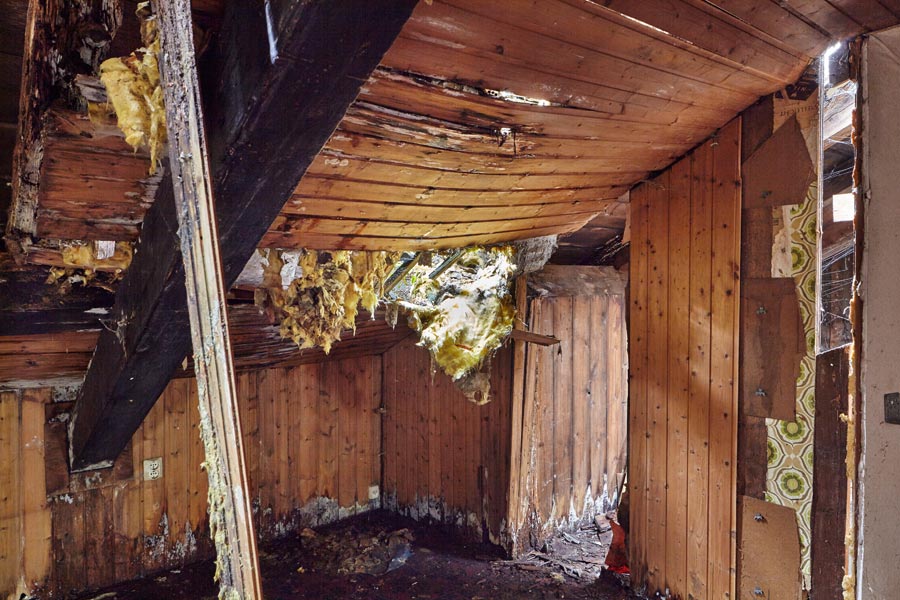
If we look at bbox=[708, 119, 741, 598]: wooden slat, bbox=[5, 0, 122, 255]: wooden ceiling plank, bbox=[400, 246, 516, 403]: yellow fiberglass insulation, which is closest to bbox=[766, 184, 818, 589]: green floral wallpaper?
bbox=[708, 119, 741, 598]: wooden slat

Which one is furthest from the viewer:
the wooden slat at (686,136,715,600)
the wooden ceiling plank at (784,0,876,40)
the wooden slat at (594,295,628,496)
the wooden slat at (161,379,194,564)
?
the wooden slat at (594,295,628,496)

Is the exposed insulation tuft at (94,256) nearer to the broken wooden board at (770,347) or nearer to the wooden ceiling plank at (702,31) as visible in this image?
the wooden ceiling plank at (702,31)

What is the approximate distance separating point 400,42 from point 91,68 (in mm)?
819

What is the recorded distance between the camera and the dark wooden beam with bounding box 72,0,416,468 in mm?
1191

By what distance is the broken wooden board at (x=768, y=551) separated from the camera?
105 inches

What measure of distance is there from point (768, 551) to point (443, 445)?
2411 millimetres

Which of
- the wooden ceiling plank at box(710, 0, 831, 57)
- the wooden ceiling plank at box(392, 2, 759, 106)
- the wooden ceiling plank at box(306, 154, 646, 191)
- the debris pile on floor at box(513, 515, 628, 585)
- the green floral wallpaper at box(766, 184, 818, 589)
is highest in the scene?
the wooden ceiling plank at box(710, 0, 831, 57)

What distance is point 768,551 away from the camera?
8.97ft

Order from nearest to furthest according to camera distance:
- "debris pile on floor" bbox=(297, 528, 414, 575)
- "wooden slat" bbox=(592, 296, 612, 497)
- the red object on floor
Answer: the red object on floor
"debris pile on floor" bbox=(297, 528, 414, 575)
"wooden slat" bbox=(592, 296, 612, 497)

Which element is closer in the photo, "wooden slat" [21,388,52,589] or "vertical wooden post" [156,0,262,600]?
"vertical wooden post" [156,0,262,600]

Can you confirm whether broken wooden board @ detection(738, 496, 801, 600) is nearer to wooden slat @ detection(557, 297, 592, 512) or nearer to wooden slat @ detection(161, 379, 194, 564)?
wooden slat @ detection(557, 297, 592, 512)

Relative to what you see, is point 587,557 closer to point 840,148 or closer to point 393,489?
point 393,489

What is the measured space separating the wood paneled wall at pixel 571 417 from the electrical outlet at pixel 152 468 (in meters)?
2.34

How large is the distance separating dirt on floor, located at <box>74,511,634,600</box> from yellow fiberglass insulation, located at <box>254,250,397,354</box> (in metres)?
1.84
